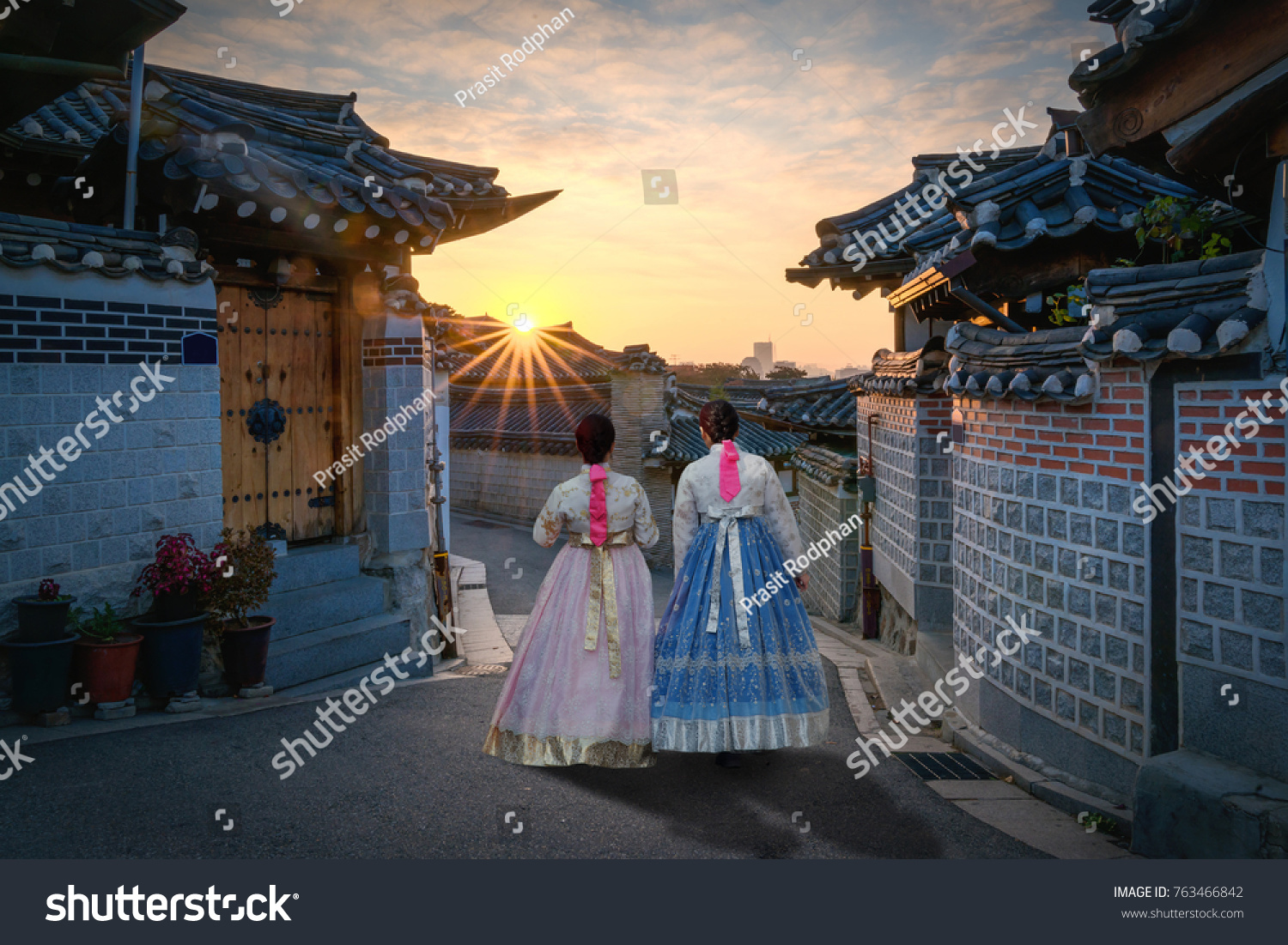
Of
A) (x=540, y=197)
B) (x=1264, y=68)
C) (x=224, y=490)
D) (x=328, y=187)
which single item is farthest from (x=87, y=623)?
(x=1264, y=68)

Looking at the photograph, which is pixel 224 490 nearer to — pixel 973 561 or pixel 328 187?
pixel 328 187

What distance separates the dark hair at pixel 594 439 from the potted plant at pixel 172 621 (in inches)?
109

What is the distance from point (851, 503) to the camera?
39.2 feet

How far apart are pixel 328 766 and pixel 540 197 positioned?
586cm

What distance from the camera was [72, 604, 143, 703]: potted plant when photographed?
5.11 meters

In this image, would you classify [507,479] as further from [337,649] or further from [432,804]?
[432,804]

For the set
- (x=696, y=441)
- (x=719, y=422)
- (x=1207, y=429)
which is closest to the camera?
(x=1207, y=429)

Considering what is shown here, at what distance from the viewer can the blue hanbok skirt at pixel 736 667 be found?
15.1 ft

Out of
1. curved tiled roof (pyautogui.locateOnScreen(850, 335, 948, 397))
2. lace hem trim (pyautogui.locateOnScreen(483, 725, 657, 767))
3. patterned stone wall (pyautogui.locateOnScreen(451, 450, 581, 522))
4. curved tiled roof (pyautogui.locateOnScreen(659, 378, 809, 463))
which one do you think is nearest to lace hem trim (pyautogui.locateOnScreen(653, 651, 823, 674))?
lace hem trim (pyautogui.locateOnScreen(483, 725, 657, 767))

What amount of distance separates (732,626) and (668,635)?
371 millimetres

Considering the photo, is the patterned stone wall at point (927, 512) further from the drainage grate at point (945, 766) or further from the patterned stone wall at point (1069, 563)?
the drainage grate at point (945, 766)

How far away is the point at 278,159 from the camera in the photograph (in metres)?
6.43

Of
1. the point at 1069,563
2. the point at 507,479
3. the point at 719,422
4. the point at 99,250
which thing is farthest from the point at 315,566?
the point at 507,479

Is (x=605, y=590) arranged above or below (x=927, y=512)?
below
